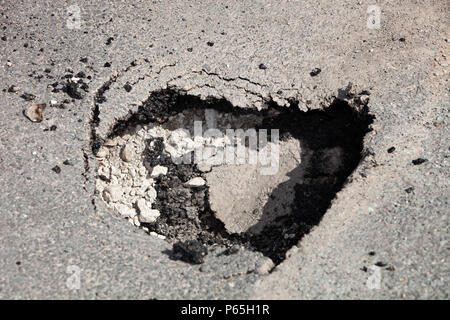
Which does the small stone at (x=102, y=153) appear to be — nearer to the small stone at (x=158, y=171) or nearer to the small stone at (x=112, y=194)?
the small stone at (x=112, y=194)

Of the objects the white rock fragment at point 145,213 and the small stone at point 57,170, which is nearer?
the small stone at point 57,170

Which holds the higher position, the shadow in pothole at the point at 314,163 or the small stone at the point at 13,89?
the small stone at the point at 13,89

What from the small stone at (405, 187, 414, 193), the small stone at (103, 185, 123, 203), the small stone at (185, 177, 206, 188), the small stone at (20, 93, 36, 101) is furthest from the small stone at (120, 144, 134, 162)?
the small stone at (405, 187, 414, 193)

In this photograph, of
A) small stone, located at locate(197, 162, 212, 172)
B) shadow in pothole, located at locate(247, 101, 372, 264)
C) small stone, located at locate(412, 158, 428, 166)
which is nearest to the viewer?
small stone, located at locate(412, 158, 428, 166)

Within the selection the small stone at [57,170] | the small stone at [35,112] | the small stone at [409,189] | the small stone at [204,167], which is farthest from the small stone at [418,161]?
the small stone at [35,112]

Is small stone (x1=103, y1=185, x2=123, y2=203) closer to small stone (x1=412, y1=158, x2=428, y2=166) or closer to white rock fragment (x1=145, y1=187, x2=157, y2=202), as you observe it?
white rock fragment (x1=145, y1=187, x2=157, y2=202)

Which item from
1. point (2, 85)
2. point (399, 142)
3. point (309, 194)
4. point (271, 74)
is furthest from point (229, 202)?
point (2, 85)
